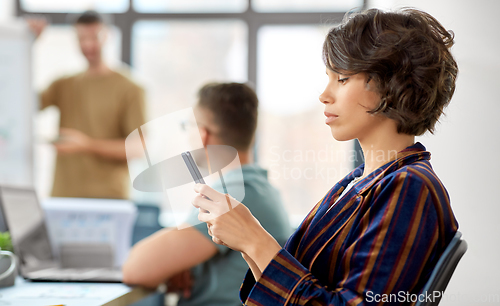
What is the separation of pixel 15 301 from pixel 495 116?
1357 millimetres

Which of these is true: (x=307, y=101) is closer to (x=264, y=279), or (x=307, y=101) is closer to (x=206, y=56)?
(x=206, y=56)

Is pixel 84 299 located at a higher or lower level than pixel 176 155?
lower

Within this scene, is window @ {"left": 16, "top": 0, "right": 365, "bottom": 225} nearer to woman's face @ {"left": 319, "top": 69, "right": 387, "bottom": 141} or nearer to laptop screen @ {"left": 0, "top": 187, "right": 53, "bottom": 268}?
laptop screen @ {"left": 0, "top": 187, "right": 53, "bottom": 268}

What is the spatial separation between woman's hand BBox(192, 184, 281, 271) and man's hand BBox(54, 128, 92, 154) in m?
→ 1.75

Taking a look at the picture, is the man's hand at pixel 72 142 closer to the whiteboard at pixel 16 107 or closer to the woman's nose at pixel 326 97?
the whiteboard at pixel 16 107

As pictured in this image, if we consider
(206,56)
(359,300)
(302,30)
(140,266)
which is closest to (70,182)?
(206,56)

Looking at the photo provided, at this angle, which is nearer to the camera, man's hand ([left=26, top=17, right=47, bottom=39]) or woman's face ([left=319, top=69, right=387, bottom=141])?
woman's face ([left=319, top=69, right=387, bottom=141])

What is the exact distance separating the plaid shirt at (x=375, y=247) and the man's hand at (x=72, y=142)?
6.01 feet

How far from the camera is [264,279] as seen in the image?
66cm

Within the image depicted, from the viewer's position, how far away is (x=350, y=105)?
29.1 inches

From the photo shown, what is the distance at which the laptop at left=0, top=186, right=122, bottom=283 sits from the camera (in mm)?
1276

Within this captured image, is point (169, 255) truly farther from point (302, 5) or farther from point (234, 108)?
point (302, 5)

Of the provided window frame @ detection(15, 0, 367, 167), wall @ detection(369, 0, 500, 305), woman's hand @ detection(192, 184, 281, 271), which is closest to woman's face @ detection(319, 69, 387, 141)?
woman's hand @ detection(192, 184, 281, 271)

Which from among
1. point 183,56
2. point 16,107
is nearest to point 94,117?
point 16,107
